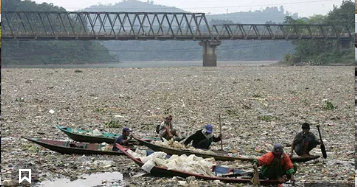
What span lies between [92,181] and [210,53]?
72.1 meters

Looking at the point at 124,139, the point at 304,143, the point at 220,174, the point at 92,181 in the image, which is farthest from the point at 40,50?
the point at 220,174

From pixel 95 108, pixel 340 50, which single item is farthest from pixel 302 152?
pixel 340 50

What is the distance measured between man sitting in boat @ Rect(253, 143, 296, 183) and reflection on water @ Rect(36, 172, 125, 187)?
7.94ft

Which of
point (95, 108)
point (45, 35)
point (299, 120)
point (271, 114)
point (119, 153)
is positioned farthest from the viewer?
point (45, 35)

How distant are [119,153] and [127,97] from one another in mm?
13913

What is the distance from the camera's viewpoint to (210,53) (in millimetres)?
81438

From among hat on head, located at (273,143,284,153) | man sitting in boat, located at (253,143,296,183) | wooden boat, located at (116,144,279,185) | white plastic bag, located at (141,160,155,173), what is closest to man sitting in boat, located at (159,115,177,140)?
wooden boat, located at (116,144,279,185)

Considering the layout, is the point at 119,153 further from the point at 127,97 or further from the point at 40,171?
the point at 127,97

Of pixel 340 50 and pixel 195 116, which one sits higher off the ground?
pixel 340 50

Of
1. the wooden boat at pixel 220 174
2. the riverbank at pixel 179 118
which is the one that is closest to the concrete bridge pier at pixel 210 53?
the riverbank at pixel 179 118

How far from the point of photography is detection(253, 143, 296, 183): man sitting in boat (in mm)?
8609

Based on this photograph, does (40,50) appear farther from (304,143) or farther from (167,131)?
(304,143)

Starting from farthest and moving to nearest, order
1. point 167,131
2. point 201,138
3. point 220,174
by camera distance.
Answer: point 167,131 < point 201,138 < point 220,174

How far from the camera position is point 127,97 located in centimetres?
2539
